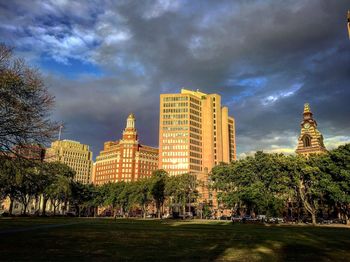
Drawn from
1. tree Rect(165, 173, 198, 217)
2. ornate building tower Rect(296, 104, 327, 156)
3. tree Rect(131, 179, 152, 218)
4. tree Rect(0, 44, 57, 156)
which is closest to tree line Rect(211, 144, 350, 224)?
tree Rect(165, 173, 198, 217)

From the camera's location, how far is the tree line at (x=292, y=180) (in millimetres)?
68062

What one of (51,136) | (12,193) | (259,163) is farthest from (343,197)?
(12,193)

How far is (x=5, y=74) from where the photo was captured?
24500 mm

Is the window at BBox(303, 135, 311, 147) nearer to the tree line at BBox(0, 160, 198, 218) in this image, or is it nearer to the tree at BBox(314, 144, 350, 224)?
the tree line at BBox(0, 160, 198, 218)

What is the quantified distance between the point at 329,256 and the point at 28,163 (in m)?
24.3

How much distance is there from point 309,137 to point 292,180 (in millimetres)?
122774

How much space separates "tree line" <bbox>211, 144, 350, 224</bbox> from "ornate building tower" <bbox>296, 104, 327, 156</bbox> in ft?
342

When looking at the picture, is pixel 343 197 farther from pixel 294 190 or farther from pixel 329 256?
pixel 329 256

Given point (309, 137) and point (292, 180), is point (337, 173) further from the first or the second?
point (309, 137)

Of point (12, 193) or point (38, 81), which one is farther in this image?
point (12, 193)

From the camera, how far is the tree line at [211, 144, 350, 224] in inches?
2680

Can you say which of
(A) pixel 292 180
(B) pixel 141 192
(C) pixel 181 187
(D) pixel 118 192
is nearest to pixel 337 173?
(A) pixel 292 180

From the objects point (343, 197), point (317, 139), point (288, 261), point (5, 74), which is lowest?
point (288, 261)

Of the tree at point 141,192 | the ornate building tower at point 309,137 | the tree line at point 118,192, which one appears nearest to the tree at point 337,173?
the tree line at point 118,192
